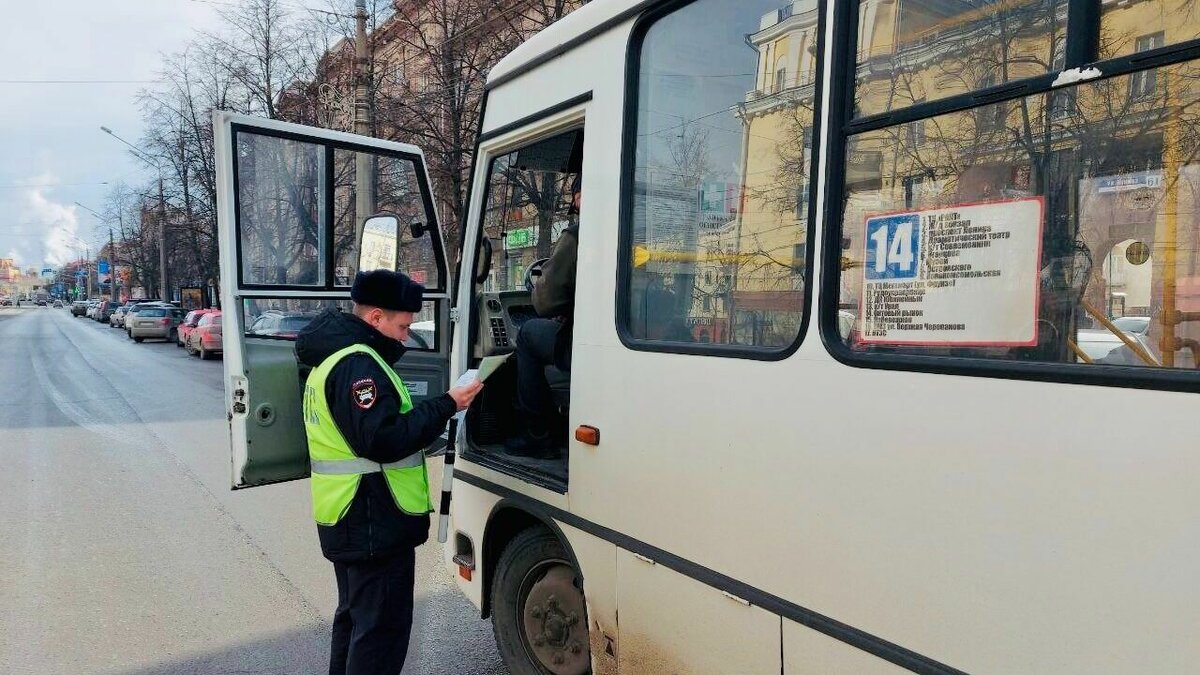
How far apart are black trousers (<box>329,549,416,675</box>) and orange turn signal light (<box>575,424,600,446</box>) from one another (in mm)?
771

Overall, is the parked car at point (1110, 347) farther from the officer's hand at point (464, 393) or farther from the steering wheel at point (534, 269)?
Result: the steering wheel at point (534, 269)

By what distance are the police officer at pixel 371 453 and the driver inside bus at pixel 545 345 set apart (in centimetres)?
56

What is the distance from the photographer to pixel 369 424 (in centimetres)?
254

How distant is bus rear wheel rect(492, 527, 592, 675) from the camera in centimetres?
294

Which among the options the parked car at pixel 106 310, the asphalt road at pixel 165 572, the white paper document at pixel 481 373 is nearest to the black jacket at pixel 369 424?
the white paper document at pixel 481 373

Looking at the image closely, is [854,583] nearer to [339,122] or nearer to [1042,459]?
[1042,459]

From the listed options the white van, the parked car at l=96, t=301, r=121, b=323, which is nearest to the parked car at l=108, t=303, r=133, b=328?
the parked car at l=96, t=301, r=121, b=323

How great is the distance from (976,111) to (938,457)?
746mm

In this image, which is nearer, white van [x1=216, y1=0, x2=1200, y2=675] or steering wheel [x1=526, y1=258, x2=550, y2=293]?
white van [x1=216, y1=0, x2=1200, y2=675]

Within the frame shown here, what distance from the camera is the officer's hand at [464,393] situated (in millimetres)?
2777

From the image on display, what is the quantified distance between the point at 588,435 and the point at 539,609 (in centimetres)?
91

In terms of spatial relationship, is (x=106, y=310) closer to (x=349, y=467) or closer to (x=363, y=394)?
(x=349, y=467)

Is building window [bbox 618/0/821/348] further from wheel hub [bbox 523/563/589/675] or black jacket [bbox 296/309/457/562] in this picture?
wheel hub [bbox 523/563/589/675]

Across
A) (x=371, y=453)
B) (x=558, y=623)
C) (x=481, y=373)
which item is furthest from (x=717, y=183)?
(x=558, y=623)
